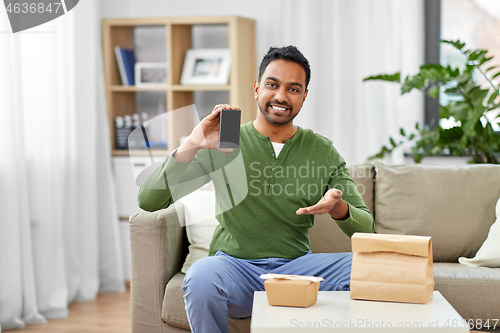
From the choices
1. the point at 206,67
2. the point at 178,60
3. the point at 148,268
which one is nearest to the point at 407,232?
the point at 148,268

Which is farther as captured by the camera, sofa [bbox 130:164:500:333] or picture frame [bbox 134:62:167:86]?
picture frame [bbox 134:62:167:86]

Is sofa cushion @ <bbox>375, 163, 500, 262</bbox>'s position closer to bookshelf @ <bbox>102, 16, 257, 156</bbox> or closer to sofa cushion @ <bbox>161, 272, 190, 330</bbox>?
sofa cushion @ <bbox>161, 272, 190, 330</bbox>

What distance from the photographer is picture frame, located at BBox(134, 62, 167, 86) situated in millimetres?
3041

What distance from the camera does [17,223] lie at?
2.21 m

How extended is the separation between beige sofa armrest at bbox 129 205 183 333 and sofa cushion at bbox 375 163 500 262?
892 mm

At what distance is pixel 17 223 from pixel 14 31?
842 millimetres

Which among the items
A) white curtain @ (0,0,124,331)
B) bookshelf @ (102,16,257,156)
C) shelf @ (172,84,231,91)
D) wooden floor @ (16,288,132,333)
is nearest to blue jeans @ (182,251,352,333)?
wooden floor @ (16,288,132,333)

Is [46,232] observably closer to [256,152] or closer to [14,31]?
[14,31]

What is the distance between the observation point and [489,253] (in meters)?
1.88

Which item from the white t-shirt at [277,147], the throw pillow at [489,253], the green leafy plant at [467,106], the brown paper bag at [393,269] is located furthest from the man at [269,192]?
the green leafy plant at [467,106]

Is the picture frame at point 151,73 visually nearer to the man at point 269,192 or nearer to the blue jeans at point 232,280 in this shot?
the man at point 269,192

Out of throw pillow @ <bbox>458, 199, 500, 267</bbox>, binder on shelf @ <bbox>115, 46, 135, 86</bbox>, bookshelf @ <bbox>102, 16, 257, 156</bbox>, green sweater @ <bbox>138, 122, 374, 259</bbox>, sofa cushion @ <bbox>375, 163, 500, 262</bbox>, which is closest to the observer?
green sweater @ <bbox>138, 122, 374, 259</bbox>

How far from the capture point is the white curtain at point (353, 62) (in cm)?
299

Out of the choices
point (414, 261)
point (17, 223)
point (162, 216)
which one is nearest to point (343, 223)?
point (414, 261)
